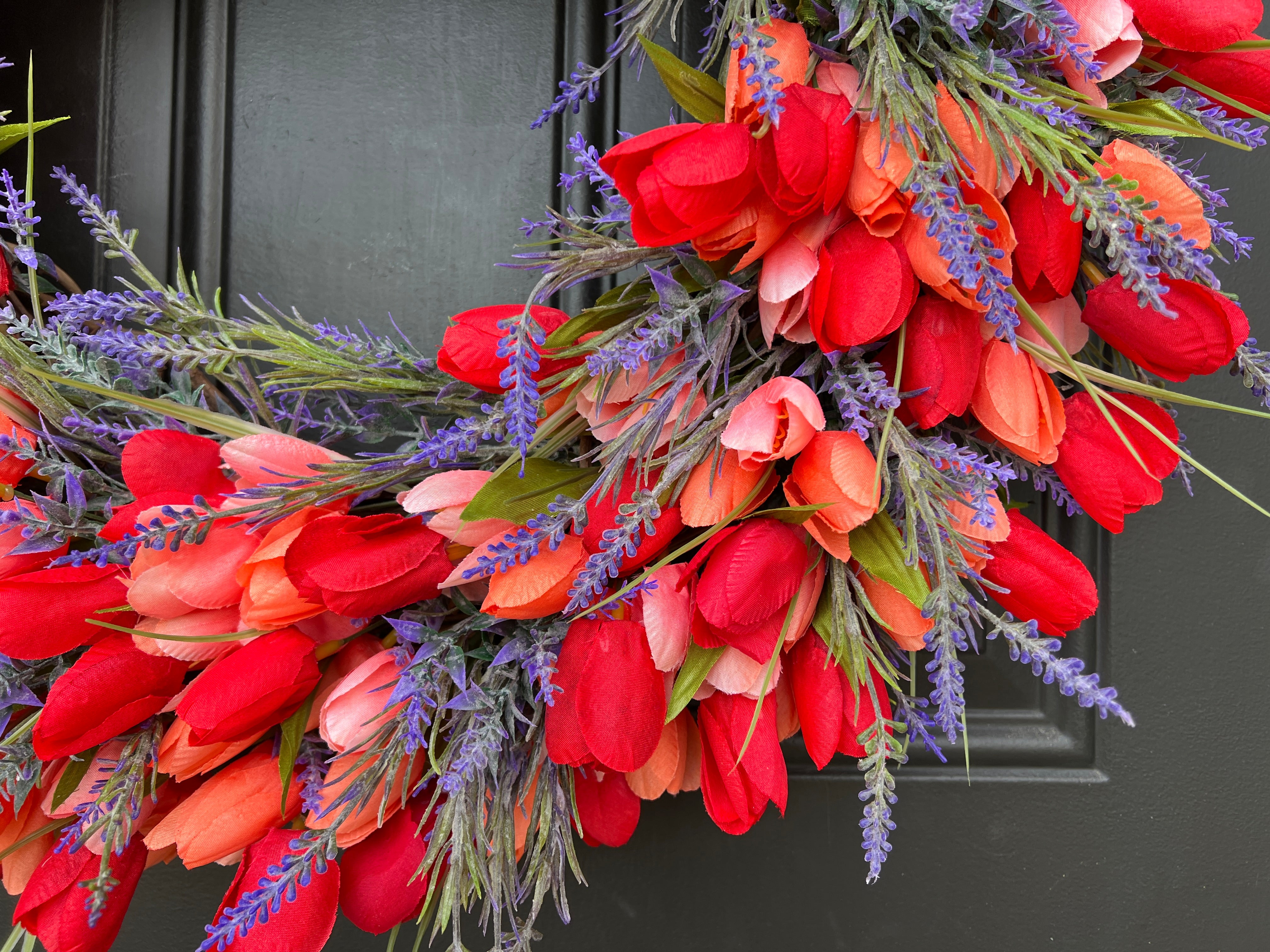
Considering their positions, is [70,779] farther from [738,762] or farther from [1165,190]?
[1165,190]

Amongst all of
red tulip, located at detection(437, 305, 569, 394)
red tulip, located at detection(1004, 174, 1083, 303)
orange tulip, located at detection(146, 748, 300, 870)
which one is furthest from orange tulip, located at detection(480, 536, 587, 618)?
red tulip, located at detection(1004, 174, 1083, 303)

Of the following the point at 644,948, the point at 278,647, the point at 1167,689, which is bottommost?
the point at 644,948

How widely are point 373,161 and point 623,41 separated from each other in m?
0.32

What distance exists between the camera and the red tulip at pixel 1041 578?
1.57ft

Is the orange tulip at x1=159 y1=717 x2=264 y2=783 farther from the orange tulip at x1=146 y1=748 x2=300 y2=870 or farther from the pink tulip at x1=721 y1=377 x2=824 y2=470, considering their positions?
the pink tulip at x1=721 y1=377 x2=824 y2=470

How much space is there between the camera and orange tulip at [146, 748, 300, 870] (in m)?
0.48

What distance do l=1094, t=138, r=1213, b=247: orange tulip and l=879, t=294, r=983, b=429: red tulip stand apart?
0.40 feet

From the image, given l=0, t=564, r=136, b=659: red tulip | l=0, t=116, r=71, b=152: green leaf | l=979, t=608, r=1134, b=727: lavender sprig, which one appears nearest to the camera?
l=979, t=608, r=1134, b=727: lavender sprig

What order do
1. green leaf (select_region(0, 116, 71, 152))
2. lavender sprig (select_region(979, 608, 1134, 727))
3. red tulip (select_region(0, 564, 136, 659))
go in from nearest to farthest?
lavender sprig (select_region(979, 608, 1134, 727))
red tulip (select_region(0, 564, 136, 659))
green leaf (select_region(0, 116, 71, 152))

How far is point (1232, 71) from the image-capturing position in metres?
0.48

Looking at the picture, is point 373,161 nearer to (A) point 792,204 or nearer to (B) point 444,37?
(B) point 444,37

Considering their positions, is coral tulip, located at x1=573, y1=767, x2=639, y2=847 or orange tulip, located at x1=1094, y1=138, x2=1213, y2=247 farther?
coral tulip, located at x1=573, y1=767, x2=639, y2=847

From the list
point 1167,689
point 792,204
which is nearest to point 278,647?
point 792,204

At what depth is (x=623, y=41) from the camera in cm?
49
